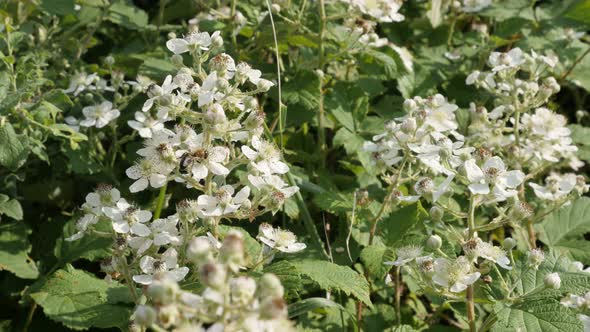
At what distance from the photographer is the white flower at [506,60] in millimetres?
2969

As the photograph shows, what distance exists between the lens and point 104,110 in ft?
9.74

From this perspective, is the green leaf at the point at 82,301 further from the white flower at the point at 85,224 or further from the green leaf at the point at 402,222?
the green leaf at the point at 402,222

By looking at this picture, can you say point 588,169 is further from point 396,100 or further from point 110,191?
point 110,191

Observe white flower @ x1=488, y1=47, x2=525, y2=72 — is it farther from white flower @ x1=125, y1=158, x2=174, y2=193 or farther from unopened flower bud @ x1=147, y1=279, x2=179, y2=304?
unopened flower bud @ x1=147, y1=279, x2=179, y2=304

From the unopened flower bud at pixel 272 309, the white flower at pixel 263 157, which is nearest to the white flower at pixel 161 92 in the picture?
the white flower at pixel 263 157

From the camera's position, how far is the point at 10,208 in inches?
101

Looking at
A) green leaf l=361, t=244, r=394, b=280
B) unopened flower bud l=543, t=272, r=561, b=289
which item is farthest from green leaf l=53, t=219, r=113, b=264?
unopened flower bud l=543, t=272, r=561, b=289

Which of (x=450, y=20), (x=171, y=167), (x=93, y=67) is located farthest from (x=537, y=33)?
(x=171, y=167)

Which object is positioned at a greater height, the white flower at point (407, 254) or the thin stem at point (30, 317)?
the white flower at point (407, 254)

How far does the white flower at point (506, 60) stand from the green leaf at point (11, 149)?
1828 millimetres

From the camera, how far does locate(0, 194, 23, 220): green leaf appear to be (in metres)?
2.54

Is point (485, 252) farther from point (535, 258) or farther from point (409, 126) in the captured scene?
point (409, 126)

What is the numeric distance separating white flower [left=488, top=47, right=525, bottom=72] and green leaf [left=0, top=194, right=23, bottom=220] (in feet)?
6.25

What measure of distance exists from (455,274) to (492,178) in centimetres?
30
